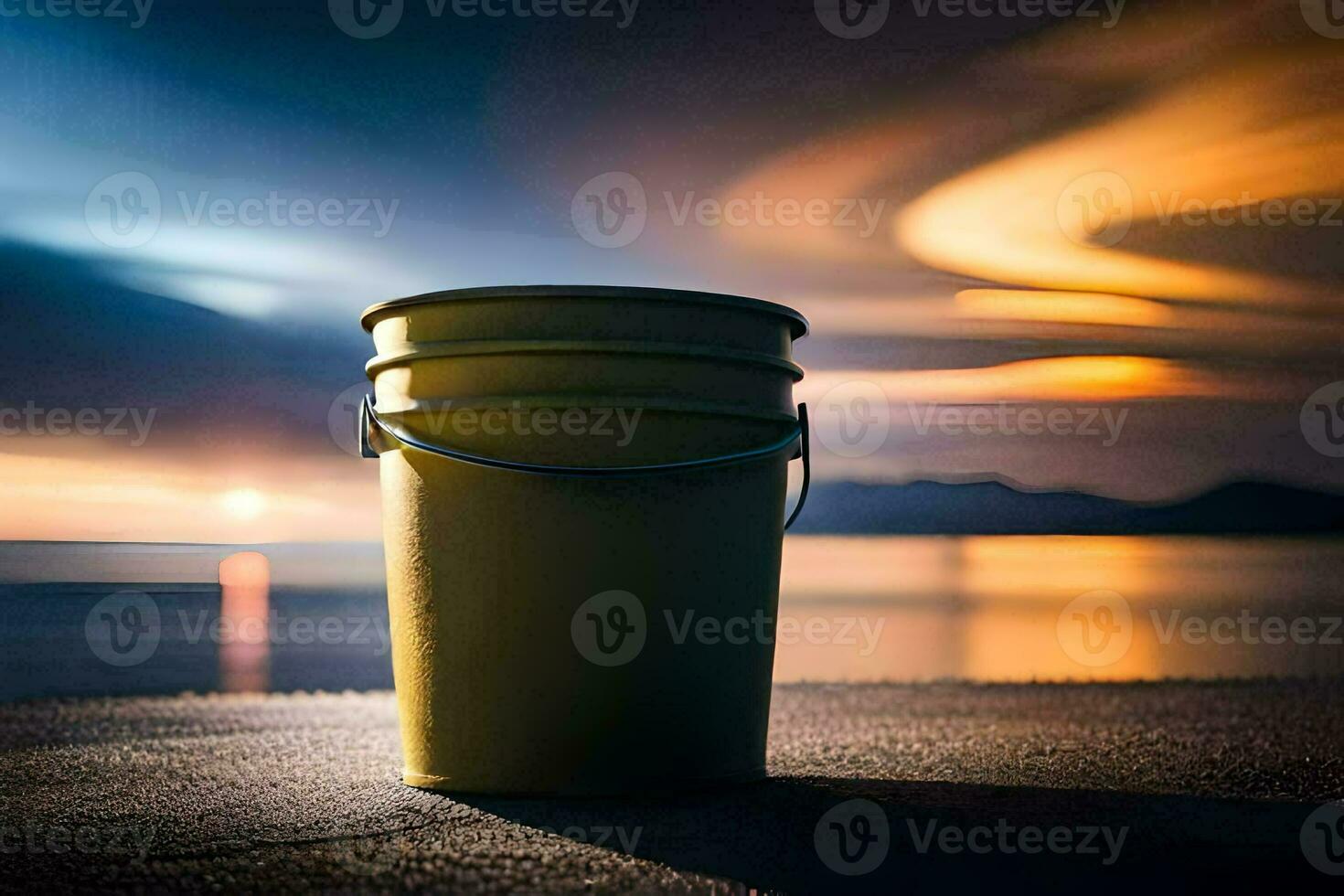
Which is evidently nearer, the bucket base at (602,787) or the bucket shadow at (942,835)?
the bucket shadow at (942,835)

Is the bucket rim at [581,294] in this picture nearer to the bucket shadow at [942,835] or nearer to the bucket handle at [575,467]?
the bucket handle at [575,467]

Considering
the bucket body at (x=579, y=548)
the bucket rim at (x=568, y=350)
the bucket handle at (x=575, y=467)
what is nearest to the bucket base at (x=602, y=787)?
the bucket body at (x=579, y=548)

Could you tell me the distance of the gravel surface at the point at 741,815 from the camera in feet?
6.81

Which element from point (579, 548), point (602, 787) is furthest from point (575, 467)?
point (602, 787)

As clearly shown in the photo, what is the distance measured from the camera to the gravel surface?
2.08 metres

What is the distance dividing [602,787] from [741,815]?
32cm

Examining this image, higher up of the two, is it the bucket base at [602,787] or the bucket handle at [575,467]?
the bucket handle at [575,467]

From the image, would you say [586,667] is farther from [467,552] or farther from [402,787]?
[402,787]

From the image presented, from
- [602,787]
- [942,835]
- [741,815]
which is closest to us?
[942,835]

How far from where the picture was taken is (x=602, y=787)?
2604mm

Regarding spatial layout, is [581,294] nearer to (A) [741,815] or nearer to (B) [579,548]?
(B) [579,548]

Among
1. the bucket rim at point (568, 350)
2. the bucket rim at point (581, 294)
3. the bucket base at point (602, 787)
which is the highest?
the bucket rim at point (581, 294)

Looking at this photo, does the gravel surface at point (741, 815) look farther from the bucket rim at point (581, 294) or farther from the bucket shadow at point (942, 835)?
the bucket rim at point (581, 294)

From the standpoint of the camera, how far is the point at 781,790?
2740 mm
